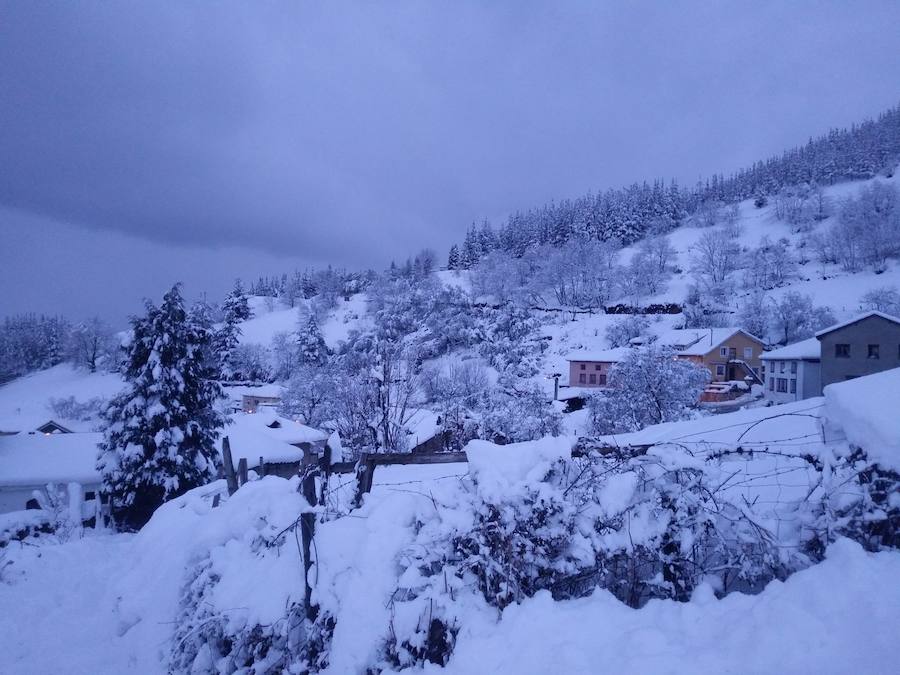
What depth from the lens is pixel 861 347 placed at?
2548 cm

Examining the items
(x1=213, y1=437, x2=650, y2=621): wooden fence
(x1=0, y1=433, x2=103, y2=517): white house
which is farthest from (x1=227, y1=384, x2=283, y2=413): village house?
(x1=213, y1=437, x2=650, y2=621): wooden fence

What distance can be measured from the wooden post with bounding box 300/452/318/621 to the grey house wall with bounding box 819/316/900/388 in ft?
101

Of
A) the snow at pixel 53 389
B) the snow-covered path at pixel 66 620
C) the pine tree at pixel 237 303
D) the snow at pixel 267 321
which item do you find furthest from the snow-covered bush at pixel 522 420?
the pine tree at pixel 237 303

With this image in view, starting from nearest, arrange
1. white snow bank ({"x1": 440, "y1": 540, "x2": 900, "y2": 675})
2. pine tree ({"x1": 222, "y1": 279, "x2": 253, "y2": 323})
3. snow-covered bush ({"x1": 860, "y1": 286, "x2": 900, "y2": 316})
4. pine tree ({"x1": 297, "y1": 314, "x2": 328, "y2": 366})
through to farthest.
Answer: white snow bank ({"x1": 440, "y1": 540, "x2": 900, "y2": 675})
snow-covered bush ({"x1": 860, "y1": 286, "x2": 900, "y2": 316})
pine tree ({"x1": 297, "y1": 314, "x2": 328, "y2": 366})
pine tree ({"x1": 222, "y1": 279, "x2": 253, "y2": 323})

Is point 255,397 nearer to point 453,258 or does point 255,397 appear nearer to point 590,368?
point 590,368

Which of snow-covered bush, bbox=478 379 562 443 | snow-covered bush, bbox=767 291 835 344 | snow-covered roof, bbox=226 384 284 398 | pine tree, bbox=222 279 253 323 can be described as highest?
pine tree, bbox=222 279 253 323

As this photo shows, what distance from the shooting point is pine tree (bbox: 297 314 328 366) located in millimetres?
58581

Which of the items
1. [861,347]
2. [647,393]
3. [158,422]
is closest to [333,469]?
[158,422]

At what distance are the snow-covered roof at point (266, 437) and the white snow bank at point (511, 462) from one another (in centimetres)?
1837

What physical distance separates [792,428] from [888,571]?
3.11 metres

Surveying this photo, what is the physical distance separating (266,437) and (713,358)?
3735cm

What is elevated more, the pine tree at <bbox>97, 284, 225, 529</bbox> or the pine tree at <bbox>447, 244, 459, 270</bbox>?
the pine tree at <bbox>447, 244, 459, 270</bbox>

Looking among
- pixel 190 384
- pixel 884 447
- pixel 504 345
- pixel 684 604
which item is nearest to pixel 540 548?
pixel 684 604

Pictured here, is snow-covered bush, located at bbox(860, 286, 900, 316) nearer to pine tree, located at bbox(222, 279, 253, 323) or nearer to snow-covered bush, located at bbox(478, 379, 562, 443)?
snow-covered bush, located at bbox(478, 379, 562, 443)
